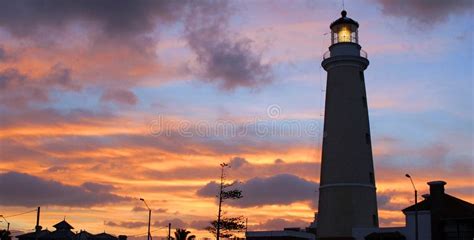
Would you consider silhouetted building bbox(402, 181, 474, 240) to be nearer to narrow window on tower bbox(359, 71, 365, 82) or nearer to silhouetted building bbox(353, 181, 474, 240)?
silhouetted building bbox(353, 181, 474, 240)

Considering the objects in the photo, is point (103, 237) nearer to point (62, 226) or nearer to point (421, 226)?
point (62, 226)

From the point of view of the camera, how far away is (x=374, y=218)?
52.0 metres

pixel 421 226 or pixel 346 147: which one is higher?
pixel 346 147

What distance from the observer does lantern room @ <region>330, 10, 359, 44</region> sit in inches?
2186

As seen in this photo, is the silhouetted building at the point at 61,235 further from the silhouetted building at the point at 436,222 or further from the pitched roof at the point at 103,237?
the silhouetted building at the point at 436,222

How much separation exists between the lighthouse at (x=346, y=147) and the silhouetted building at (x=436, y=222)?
6.59 feet

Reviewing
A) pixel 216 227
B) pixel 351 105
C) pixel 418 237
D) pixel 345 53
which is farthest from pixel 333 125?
pixel 216 227

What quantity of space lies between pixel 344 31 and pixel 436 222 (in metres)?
19.6

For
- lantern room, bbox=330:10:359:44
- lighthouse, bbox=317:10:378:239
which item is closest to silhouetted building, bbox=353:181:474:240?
lighthouse, bbox=317:10:378:239

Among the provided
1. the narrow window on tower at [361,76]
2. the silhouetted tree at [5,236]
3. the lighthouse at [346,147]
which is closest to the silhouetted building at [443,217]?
the lighthouse at [346,147]

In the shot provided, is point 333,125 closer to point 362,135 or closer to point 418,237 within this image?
point 362,135

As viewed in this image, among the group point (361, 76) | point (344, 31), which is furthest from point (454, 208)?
point (344, 31)

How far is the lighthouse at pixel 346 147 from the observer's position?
167ft

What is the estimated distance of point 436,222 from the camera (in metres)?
48.6
